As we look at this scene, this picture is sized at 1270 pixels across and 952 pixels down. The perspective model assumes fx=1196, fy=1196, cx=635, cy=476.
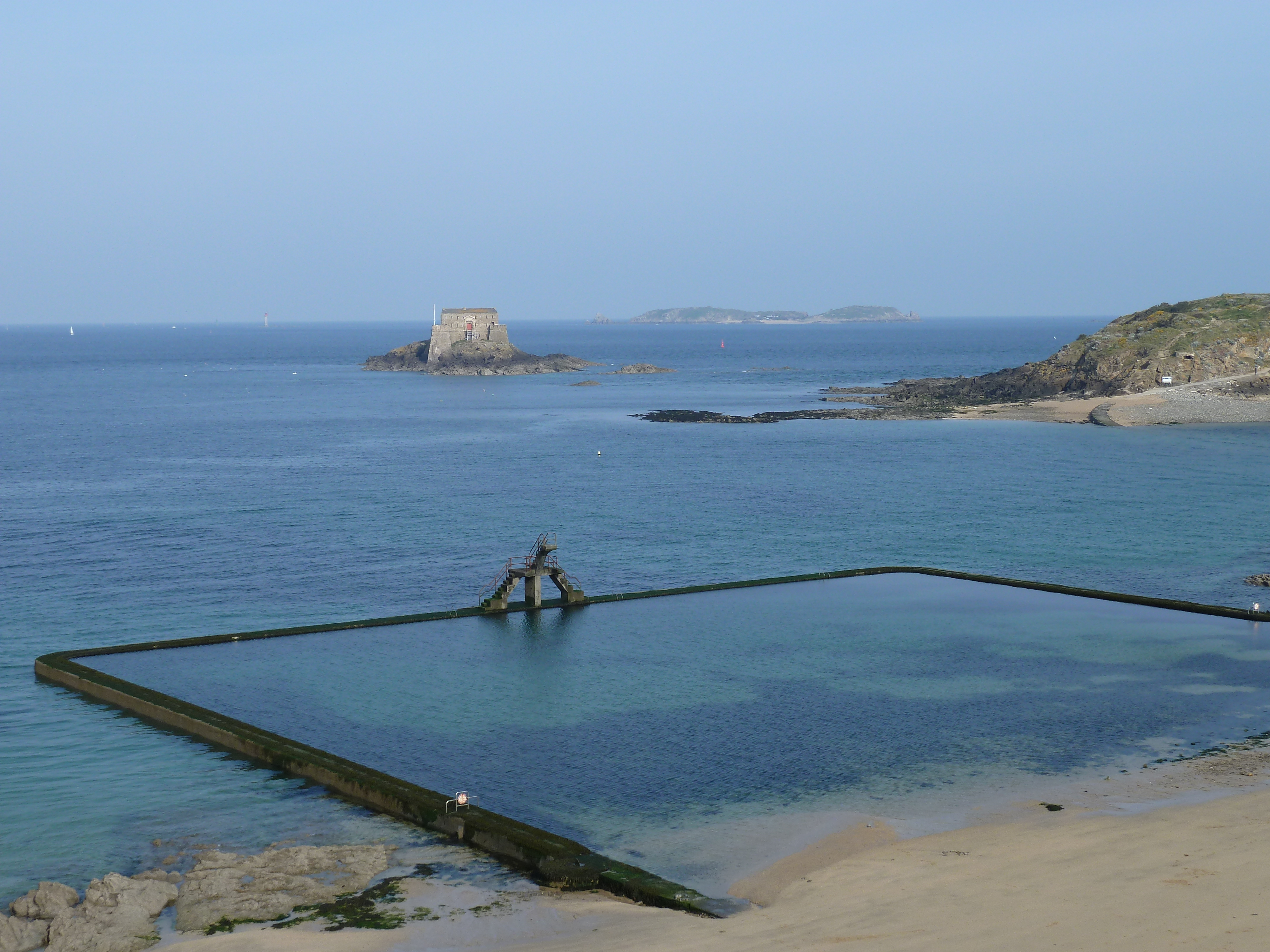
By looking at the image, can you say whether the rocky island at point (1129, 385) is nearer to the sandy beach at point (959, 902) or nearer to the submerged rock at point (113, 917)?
the sandy beach at point (959, 902)

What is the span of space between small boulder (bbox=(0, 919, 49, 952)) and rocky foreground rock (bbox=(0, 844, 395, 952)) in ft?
0.05

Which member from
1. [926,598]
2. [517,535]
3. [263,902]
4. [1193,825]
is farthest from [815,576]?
[263,902]

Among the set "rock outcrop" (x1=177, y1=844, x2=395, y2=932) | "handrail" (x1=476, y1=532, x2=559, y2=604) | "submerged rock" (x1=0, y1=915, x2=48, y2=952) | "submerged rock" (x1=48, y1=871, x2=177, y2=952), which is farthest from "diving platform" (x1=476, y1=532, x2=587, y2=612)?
"submerged rock" (x1=0, y1=915, x2=48, y2=952)

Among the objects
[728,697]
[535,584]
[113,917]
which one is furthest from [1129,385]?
[113,917]

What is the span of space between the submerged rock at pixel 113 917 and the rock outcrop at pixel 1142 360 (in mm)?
128027

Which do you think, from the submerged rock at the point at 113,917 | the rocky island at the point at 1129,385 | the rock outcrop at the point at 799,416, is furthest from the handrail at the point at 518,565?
the rocky island at the point at 1129,385

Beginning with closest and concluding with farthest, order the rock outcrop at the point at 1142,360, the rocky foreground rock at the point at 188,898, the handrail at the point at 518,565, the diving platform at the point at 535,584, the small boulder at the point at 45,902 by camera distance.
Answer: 1. the rocky foreground rock at the point at 188,898
2. the small boulder at the point at 45,902
3. the diving platform at the point at 535,584
4. the handrail at the point at 518,565
5. the rock outcrop at the point at 1142,360

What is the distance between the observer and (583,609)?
156ft

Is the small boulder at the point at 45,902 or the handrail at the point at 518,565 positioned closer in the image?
the small boulder at the point at 45,902

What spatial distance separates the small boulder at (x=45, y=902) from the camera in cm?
2138

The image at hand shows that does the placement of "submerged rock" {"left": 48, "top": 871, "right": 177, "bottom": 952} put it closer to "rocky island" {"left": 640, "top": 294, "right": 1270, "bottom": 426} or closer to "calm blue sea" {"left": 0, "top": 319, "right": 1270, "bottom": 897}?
"calm blue sea" {"left": 0, "top": 319, "right": 1270, "bottom": 897}

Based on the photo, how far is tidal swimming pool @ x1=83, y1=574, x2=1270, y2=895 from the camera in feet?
94.6

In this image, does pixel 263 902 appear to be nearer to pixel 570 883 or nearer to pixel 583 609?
pixel 570 883

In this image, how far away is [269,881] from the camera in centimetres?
2267
